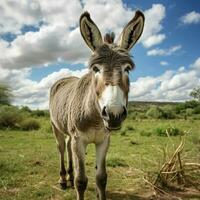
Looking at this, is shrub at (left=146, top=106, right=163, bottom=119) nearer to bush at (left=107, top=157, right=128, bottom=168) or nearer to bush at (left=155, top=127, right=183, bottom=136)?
bush at (left=155, top=127, right=183, bottom=136)

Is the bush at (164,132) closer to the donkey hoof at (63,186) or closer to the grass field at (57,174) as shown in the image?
the grass field at (57,174)

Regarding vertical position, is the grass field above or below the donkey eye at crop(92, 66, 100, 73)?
below

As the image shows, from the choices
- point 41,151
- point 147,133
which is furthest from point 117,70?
point 147,133

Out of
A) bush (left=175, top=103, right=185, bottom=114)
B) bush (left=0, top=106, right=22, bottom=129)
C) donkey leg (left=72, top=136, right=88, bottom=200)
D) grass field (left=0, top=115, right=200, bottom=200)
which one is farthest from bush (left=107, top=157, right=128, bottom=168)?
bush (left=175, top=103, right=185, bottom=114)

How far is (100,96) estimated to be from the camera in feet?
11.4

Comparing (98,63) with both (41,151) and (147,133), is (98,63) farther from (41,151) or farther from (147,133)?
(147,133)

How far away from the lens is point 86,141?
183 inches

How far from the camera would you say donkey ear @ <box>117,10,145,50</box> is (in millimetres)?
3831

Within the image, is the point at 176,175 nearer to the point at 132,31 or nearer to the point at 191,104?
the point at 132,31

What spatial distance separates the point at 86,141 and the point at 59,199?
146 cm

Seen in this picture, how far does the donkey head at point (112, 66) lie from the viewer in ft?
10.3

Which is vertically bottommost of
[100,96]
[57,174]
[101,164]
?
[57,174]

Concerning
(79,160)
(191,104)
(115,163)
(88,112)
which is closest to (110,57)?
(88,112)

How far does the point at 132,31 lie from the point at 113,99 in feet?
3.86
